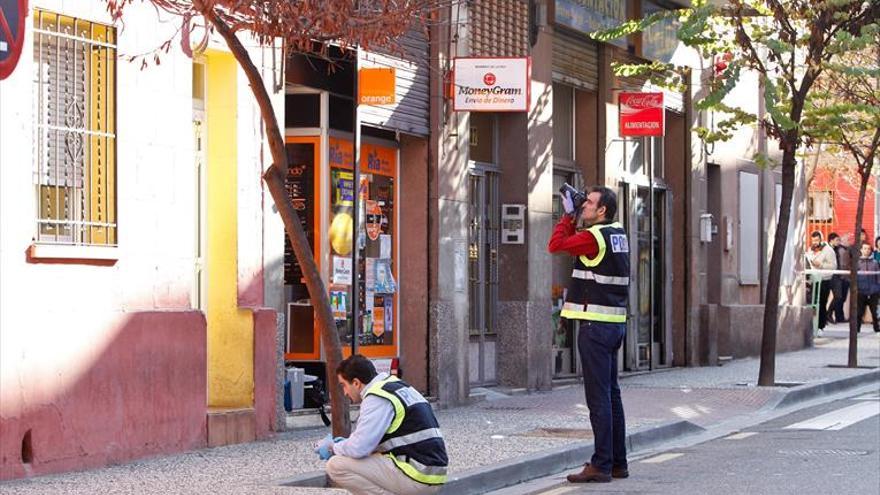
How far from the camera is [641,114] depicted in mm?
23062

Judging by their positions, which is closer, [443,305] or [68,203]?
[68,203]

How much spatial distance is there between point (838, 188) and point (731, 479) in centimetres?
4280

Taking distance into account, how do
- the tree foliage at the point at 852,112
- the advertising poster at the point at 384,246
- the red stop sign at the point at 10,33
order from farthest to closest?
1. the tree foliage at the point at 852,112
2. the advertising poster at the point at 384,246
3. the red stop sign at the point at 10,33

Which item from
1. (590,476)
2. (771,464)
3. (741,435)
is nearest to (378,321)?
(741,435)

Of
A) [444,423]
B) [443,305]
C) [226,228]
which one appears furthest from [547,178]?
[226,228]

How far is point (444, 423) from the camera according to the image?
54.6 feet

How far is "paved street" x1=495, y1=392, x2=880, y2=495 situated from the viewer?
12180 millimetres

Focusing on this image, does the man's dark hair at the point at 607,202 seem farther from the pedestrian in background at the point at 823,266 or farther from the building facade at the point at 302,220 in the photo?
the pedestrian in background at the point at 823,266

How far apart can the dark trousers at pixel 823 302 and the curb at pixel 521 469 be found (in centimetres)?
2039

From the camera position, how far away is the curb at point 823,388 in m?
19.8

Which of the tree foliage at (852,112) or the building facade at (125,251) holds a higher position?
the tree foliage at (852,112)

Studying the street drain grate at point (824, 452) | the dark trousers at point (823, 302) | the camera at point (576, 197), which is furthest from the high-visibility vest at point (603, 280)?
the dark trousers at point (823, 302)

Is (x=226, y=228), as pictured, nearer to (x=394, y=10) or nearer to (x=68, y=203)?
(x=68, y=203)

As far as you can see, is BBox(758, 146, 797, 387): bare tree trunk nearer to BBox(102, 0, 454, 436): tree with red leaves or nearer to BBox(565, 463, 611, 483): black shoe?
BBox(565, 463, 611, 483): black shoe
